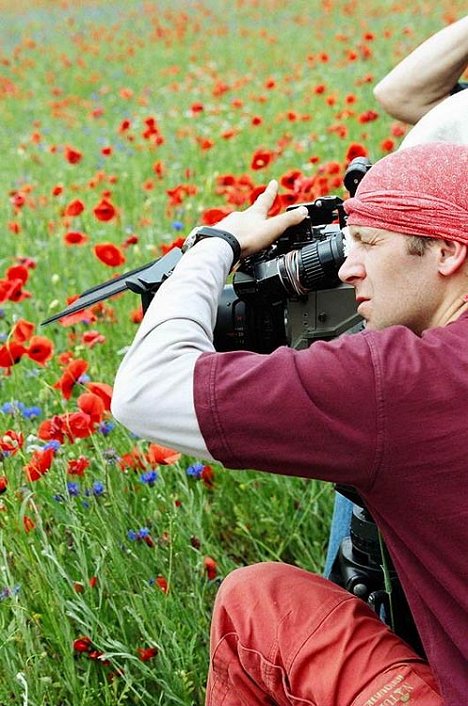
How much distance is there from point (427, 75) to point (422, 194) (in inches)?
50.1

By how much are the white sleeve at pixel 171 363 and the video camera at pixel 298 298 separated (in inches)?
4.9

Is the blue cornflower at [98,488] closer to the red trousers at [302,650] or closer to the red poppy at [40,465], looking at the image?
the red poppy at [40,465]

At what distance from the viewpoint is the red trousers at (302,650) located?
1419 millimetres

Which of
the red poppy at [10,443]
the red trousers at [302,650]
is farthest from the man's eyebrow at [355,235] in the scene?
the red poppy at [10,443]

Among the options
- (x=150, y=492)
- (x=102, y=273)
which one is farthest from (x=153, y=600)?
(x=102, y=273)

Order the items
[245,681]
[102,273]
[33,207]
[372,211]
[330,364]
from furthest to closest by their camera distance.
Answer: [33,207] < [102,273] < [245,681] < [372,211] < [330,364]

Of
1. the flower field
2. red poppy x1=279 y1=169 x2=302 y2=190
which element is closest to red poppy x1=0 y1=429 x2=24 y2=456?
the flower field

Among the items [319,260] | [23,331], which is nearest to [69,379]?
[23,331]

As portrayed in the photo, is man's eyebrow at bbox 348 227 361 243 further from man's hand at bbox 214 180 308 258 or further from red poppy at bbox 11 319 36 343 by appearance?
red poppy at bbox 11 319 36 343

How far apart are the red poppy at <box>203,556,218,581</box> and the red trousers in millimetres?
401

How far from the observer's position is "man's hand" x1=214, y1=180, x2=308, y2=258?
1.59 meters

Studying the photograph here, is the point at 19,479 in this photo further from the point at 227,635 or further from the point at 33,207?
the point at 33,207

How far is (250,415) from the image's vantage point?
1256 mm

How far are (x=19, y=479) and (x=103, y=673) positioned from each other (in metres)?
0.44
